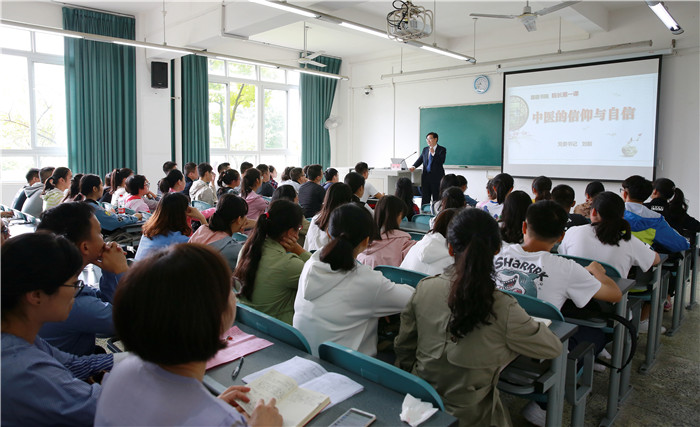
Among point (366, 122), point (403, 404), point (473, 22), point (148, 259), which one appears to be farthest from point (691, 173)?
point (148, 259)

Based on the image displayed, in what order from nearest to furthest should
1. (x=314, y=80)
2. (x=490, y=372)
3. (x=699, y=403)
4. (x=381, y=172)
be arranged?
(x=490, y=372) → (x=699, y=403) → (x=381, y=172) → (x=314, y=80)

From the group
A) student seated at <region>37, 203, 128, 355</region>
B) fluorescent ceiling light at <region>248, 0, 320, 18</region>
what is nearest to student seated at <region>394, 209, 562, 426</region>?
student seated at <region>37, 203, 128, 355</region>

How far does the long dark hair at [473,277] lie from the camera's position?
1431mm

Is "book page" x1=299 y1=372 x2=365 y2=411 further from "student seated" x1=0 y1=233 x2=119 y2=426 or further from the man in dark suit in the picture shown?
the man in dark suit

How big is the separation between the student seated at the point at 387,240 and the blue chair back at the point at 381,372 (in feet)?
4.34

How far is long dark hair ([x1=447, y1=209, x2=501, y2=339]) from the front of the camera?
1431mm

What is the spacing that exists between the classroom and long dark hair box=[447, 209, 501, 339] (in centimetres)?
293

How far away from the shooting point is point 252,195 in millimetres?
4801

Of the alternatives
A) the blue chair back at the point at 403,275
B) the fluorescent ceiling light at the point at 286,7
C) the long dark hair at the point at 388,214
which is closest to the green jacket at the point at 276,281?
the blue chair back at the point at 403,275

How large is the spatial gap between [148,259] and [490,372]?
1.10 m

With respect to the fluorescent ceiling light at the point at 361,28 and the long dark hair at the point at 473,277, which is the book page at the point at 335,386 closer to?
the long dark hair at the point at 473,277

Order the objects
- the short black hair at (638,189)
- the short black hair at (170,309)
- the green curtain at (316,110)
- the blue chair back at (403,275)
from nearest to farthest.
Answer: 1. the short black hair at (170,309)
2. the blue chair back at (403,275)
3. the short black hair at (638,189)
4. the green curtain at (316,110)

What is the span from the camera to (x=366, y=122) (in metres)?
10.5

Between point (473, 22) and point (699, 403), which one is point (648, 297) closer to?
point (699, 403)
